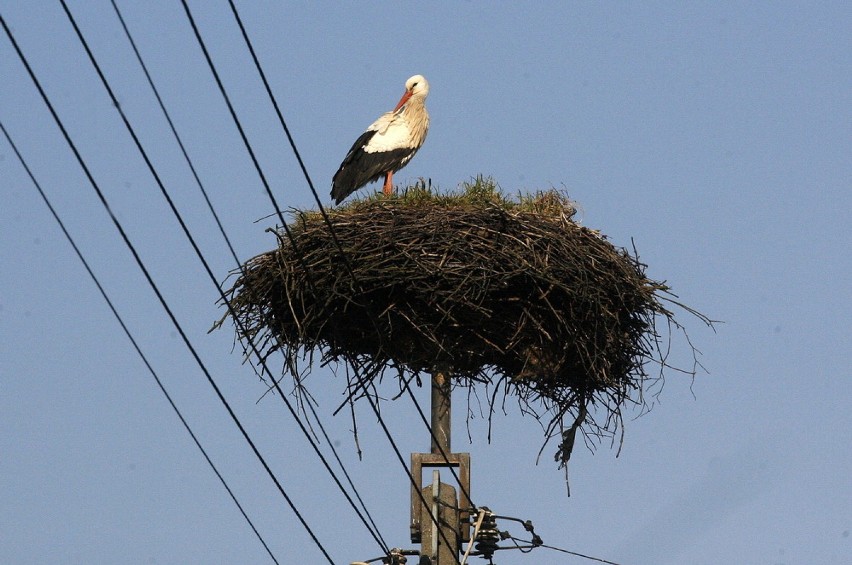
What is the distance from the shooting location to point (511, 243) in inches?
295

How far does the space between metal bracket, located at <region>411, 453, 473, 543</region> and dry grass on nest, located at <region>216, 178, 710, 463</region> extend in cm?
70

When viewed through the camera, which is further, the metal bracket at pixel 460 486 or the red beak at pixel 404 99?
the red beak at pixel 404 99

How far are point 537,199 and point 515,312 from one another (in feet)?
3.33

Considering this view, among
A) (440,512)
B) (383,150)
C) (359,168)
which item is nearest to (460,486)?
(440,512)

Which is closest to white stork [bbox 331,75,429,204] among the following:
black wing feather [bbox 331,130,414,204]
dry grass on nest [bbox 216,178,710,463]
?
black wing feather [bbox 331,130,414,204]

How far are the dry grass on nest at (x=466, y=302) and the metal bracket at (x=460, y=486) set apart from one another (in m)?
0.70

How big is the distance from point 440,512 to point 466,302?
1147mm

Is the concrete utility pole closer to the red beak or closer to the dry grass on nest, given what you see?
the dry grass on nest

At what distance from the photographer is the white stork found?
1069 cm

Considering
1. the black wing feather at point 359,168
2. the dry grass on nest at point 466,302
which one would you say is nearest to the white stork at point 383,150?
the black wing feather at point 359,168

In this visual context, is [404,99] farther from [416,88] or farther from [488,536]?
[488,536]

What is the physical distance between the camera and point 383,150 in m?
10.8

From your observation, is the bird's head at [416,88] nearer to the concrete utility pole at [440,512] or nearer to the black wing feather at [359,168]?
the black wing feather at [359,168]

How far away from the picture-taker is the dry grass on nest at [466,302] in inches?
286
